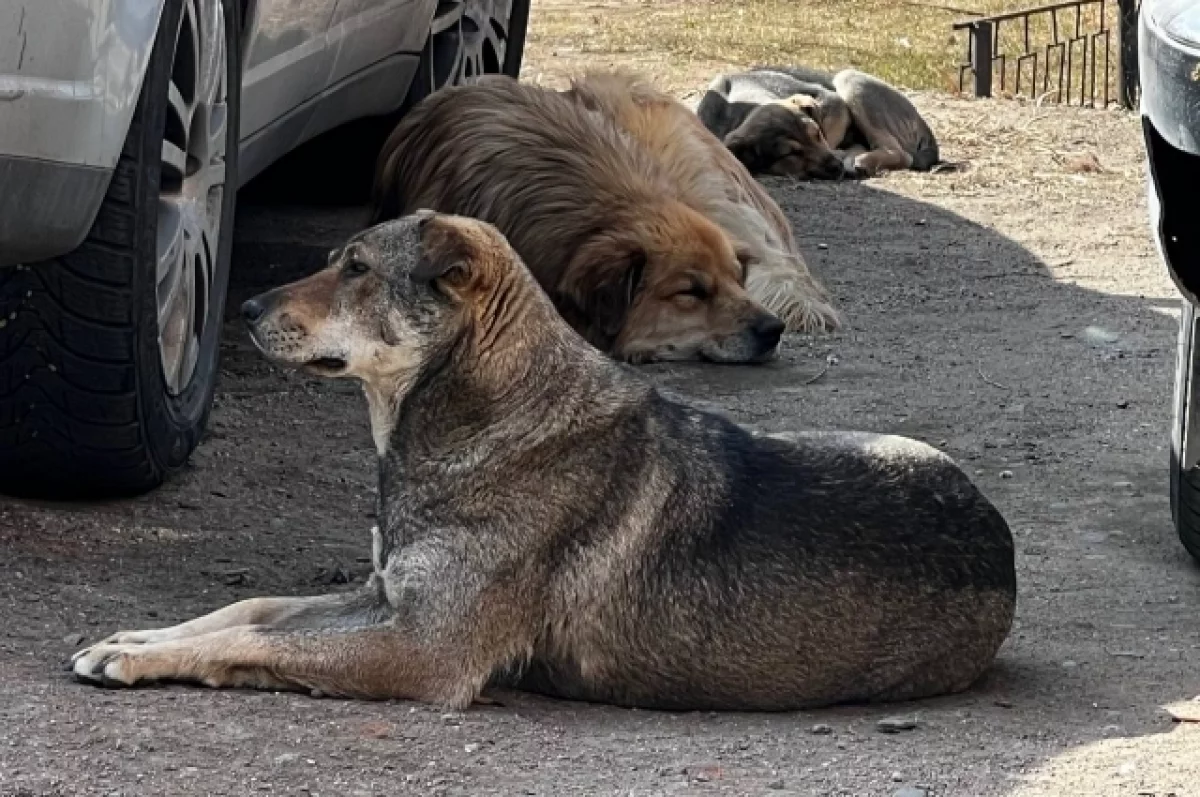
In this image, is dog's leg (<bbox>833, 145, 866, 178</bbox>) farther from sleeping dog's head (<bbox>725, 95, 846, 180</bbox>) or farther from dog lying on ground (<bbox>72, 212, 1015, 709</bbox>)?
dog lying on ground (<bbox>72, 212, 1015, 709</bbox>)

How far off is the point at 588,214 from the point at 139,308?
11.5 feet

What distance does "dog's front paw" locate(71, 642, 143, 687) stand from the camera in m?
4.23

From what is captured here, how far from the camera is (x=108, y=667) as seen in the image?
4.22m

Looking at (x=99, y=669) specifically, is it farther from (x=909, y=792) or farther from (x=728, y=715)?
(x=909, y=792)

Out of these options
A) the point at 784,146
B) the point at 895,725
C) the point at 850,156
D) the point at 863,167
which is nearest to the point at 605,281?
the point at 895,725

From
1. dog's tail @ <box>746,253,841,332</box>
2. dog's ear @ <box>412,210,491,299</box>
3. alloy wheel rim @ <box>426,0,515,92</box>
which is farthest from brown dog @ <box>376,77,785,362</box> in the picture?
dog's ear @ <box>412,210,491,299</box>

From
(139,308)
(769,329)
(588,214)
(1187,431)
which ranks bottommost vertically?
(769,329)

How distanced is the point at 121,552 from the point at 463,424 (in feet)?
3.11

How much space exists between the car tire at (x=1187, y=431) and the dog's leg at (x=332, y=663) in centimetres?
203

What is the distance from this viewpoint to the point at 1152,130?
4867mm

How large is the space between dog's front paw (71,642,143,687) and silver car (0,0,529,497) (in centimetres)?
71

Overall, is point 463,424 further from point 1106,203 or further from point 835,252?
point 1106,203

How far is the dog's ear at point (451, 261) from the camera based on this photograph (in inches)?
182

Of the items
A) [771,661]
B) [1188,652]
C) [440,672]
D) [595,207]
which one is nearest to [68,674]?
[440,672]
